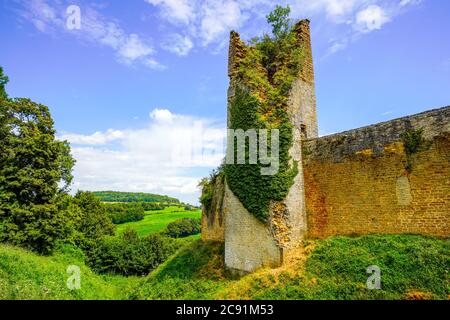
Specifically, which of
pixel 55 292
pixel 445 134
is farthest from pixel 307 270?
pixel 55 292

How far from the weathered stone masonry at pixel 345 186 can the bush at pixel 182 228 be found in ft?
128

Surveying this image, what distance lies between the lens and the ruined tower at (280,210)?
12.0 metres

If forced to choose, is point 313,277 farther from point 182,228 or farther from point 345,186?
point 182,228

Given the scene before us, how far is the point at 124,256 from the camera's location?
3089 centimetres

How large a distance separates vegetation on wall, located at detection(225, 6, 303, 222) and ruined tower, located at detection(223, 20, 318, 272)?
0.26 meters

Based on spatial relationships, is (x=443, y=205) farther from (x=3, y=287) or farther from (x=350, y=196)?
(x=3, y=287)

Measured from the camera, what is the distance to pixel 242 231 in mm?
12805

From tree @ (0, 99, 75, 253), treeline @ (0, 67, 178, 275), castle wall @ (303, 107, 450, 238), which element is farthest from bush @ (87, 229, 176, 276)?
castle wall @ (303, 107, 450, 238)

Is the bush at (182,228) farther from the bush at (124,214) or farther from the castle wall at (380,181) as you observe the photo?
the castle wall at (380,181)

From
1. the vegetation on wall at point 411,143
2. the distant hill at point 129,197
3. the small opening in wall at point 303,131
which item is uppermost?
the small opening in wall at point 303,131

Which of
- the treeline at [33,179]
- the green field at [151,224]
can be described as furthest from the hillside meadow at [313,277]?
the green field at [151,224]

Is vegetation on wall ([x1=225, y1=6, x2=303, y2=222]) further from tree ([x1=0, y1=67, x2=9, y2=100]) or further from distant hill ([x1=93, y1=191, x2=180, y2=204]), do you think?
distant hill ([x1=93, y1=191, x2=180, y2=204])

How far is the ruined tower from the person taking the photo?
12.0 m
